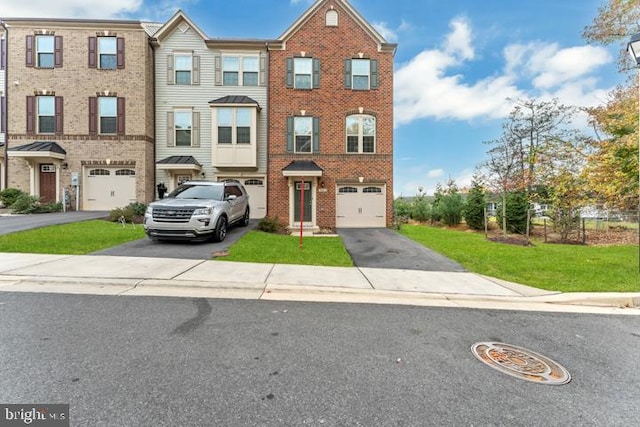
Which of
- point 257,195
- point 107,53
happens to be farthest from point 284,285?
point 107,53

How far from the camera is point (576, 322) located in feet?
14.1

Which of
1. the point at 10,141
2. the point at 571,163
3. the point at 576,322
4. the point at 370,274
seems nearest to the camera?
the point at 576,322

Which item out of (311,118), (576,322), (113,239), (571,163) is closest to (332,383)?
(576,322)

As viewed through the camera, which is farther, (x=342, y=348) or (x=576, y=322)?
(x=576, y=322)

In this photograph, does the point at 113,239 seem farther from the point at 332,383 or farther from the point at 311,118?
the point at 311,118

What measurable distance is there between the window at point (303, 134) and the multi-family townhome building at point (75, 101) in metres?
7.33

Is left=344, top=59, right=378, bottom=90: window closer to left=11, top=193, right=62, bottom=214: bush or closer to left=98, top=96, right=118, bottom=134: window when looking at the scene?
left=98, top=96, right=118, bottom=134: window

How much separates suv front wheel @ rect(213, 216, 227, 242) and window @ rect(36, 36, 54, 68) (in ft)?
46.8

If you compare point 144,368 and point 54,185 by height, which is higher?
point 54,185

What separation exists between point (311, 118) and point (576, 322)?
44.9ft

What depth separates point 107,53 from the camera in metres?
15.6

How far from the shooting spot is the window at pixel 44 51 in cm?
1545

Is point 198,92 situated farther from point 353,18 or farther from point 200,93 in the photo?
point 353,18

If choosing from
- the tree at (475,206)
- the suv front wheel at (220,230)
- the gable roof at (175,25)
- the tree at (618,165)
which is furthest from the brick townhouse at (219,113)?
the tree at (618,165)
